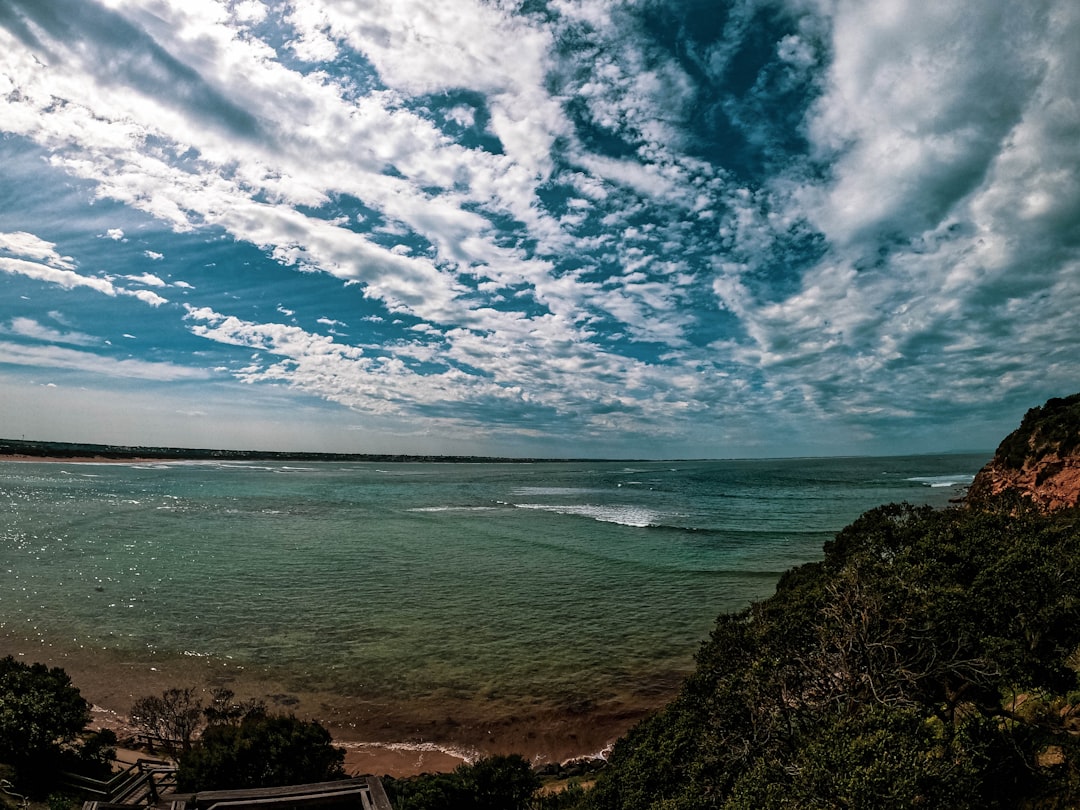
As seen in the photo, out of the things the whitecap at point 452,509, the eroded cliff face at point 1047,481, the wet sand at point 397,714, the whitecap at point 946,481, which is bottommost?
the whitecap at point 452,509

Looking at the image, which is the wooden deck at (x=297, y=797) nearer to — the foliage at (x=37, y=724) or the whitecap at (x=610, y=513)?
the foliage at (x=37, y=724)

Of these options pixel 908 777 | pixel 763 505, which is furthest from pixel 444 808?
pixel 763 505

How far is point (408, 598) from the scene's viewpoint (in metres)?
29.1

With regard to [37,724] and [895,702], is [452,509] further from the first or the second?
[895,702]

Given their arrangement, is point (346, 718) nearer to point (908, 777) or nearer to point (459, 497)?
point (908, 777)

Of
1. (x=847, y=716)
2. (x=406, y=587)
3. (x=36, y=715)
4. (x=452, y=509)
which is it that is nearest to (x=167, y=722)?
(x=36, y=715)

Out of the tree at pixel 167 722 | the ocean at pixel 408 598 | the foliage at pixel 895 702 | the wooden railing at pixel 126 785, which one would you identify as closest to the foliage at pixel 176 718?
the tree at pixel 167 722

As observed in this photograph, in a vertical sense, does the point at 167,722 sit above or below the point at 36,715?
below

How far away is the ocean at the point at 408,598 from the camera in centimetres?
1902

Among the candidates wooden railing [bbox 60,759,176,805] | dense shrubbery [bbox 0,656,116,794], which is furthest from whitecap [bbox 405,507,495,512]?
wooden railing [bbox 60,759,176,805]

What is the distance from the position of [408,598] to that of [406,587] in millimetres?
2352

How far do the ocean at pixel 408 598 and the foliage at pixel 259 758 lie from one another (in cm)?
512

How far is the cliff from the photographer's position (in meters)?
28.3

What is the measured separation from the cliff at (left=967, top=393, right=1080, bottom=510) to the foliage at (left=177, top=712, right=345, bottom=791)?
27541 millimetres
